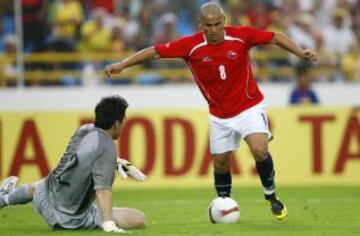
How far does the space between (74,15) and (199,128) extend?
385 centimetres

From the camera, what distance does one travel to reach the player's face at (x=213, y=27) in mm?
11195

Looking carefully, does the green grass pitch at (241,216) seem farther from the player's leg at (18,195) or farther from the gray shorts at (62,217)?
the player's leg at (18,195)

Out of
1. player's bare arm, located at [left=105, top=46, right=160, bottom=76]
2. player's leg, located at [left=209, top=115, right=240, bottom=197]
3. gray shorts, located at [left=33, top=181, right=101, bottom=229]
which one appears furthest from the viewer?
player's leg, located at [left=209, top=115, right=240, bottom=197]

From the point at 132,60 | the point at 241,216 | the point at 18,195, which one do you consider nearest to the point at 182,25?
the point at 241,216

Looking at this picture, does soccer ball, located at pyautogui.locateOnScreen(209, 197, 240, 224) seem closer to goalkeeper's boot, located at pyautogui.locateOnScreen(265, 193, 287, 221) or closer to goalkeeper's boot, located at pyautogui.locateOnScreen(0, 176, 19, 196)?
goalkeeper's boot, located at pyautogui.locateOnScreen(265, 193, 287, 221)

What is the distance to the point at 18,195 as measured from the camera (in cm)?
1078

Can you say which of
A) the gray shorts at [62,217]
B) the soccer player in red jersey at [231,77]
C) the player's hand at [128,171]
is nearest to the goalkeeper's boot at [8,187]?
the gray shorts at [62,217]

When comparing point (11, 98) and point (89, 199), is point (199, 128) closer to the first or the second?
point (11, 98)

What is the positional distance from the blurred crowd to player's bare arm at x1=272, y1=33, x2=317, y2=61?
853cm

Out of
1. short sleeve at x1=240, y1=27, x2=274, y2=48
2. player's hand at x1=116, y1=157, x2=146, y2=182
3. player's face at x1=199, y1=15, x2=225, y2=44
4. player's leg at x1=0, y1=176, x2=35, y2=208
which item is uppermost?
player's face at x1=199, y1=15, x2=225, y2=44

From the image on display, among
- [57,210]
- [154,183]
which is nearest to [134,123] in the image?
[154,183]

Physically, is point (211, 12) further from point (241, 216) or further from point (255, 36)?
point (241, 216)

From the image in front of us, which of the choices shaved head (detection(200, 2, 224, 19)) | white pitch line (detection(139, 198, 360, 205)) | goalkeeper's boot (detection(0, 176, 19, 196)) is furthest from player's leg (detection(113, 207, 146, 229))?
white pitch line (detection(139, 198, 360, 205))

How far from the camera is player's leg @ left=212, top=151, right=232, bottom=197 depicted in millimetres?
11742
